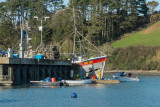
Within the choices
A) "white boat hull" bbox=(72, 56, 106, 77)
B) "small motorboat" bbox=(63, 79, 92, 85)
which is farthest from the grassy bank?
"small motorboat" bbox=(63, 79, 92, 85)

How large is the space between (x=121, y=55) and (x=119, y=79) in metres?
41.5

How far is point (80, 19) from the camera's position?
123m

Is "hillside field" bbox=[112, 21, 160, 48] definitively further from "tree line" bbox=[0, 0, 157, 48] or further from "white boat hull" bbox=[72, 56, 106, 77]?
"white boat hull" bbox=[72, 56, 106, 77]

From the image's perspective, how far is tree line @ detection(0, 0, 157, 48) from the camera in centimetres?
11638

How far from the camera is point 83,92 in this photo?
5138 centimetres

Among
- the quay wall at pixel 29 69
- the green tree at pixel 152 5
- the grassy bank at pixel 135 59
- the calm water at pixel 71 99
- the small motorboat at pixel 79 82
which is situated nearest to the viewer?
the calm water at pixel 71 99

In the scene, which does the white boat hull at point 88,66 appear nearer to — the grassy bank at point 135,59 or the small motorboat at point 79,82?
the small motorboat at point 79,82

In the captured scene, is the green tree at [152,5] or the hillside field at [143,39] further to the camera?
the green tree at [152,5]

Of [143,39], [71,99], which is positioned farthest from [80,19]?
[71,99]

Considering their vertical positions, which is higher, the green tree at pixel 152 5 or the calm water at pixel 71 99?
the green tree at pixel 152 5

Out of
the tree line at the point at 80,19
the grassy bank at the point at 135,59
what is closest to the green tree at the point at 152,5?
the tree line at the point at 80,19

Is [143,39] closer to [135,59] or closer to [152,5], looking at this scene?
[135,59]

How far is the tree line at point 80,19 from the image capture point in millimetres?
116375

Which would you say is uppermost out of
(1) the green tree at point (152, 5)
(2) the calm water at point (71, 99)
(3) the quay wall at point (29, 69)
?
(1) the green tree at point (152, 5)
